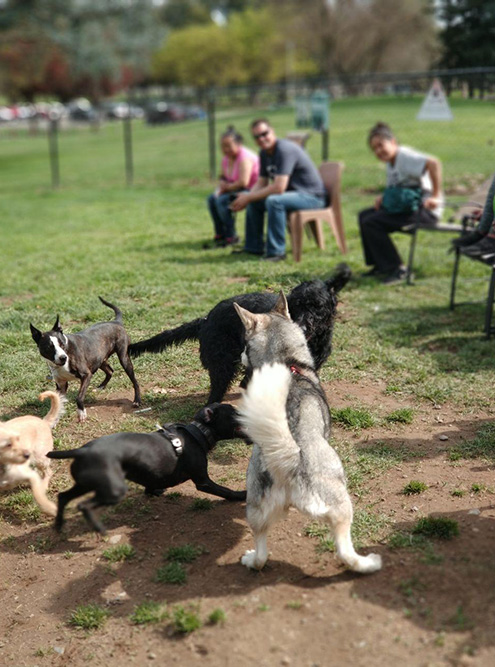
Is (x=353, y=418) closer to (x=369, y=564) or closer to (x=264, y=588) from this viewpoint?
(x=369, y=564)

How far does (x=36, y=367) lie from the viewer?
6.20m

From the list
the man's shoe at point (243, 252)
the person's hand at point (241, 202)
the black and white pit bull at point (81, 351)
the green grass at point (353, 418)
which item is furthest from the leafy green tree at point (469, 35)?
the black and white pit bull at point (81, 351)

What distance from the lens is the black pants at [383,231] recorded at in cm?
842

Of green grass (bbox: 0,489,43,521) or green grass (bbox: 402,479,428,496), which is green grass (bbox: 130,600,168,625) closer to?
green grass (bbox: 0,489,43,521)

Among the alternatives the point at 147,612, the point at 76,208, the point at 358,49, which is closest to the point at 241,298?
the point at 147,612

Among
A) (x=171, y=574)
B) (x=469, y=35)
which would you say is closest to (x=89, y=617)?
(x=171, y=574)

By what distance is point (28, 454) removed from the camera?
406 centimetres

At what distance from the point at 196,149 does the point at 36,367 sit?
2110 cm

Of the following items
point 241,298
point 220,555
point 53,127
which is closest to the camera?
point 220,555

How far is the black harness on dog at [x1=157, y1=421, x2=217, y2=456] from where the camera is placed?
13.3ft

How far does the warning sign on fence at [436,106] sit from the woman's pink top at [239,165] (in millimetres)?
4359

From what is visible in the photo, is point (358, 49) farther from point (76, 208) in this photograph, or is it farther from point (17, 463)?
point (17, 463)

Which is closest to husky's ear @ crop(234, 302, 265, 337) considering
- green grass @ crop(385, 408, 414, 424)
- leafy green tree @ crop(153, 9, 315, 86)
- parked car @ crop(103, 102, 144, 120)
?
green grass @ crop(385, 408, 414, 424)

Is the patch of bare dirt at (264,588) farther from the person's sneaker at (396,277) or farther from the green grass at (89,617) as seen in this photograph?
the person's sneaker at (396,277)
